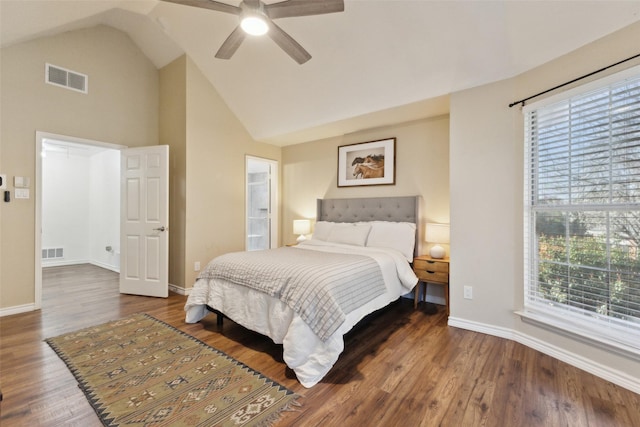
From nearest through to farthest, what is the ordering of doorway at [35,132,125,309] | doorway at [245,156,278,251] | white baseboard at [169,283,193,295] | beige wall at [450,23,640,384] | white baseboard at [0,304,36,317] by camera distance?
beige wall at [450,23,640,384] < white baseboard at [0,304,36,317] < white baseboard at [169,283,193,295] < doorway at [245,156,278,251] < doorway at [35,132,125,309]

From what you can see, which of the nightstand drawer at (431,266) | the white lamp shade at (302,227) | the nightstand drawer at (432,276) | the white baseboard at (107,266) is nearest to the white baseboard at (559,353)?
the nightstand drawer at (432,276)

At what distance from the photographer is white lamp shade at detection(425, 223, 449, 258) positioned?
3.32m

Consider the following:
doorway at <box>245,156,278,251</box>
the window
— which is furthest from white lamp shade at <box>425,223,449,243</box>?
doorway at <box>245,156,278,251</box>

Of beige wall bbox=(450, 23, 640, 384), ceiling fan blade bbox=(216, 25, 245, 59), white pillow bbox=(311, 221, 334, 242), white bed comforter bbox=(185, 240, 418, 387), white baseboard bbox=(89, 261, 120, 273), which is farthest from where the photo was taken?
white baseboard bbox=(89, 261, 120, 273)

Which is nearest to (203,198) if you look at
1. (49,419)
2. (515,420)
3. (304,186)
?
(304,186)

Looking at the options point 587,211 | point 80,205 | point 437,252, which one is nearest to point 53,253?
point 80,205

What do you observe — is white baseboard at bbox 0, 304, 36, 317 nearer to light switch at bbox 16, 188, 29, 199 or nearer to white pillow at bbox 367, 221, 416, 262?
light switch at bbox 16, 188, 29, 199

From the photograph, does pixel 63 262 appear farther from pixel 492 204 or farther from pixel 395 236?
pixel 492 204

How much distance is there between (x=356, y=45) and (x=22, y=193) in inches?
158

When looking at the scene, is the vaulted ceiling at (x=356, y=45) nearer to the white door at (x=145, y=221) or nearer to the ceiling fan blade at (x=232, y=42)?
the ceiling fan blade at (x=232, y=42)

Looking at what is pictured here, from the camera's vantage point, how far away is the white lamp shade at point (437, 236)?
10.9ft

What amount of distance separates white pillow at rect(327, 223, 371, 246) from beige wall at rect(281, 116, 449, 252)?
67 centimetres

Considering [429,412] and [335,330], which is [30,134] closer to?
[335,330]

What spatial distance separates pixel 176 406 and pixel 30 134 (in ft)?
11.8
